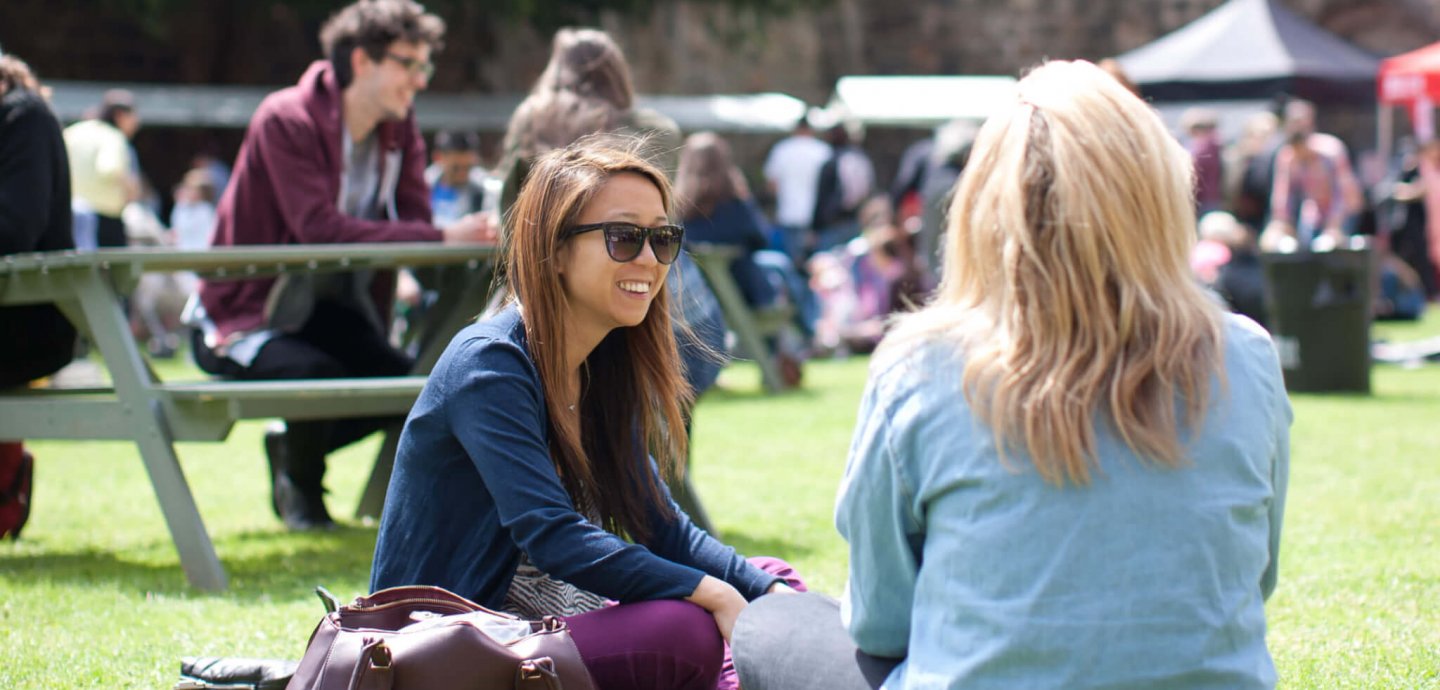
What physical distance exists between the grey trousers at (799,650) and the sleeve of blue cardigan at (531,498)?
0.25m

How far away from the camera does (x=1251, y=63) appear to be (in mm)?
15977

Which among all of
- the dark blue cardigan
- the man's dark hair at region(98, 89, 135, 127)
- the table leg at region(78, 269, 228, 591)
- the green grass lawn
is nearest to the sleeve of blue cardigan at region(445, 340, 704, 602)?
the dark blue cardigan

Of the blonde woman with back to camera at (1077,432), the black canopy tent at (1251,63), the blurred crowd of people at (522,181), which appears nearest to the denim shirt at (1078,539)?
the blonde woman with back to camera at (1077,432)

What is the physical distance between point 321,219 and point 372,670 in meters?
3.02

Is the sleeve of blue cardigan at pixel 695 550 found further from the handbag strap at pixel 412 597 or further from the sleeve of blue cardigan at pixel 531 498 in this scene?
the handbag strap at pixel 412 597

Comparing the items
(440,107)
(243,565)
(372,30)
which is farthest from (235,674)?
(440,107)

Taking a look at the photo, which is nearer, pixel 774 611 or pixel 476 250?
pixel 774 611

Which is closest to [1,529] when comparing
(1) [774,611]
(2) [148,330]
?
(1) [774,611]

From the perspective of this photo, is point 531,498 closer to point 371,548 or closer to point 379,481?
point 371,548

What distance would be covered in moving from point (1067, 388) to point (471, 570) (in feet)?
3.92

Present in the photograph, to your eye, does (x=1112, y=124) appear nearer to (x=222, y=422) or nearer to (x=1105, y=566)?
(x=1105, y=566)

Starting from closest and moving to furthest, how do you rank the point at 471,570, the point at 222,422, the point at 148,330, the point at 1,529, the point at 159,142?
the point at 471,570 → the point at 222,422 → the point at 1,529 → the point at 148,330 → the point at 159,142

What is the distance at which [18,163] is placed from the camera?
16.0 feet

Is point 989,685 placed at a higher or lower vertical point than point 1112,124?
lower
